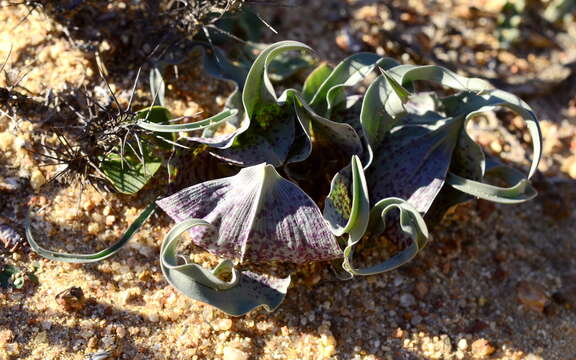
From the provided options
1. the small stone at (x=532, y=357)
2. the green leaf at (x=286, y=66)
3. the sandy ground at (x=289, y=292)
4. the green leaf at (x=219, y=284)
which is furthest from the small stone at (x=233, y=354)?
the green leaf at (x=286, y=66)

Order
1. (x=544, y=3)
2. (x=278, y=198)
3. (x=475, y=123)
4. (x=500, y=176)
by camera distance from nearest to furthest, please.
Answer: (x=278, y=198)
(x=500, y=176)
(x=475, y=123)
(x=544, y=3)

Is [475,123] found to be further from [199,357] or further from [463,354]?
[199,357]

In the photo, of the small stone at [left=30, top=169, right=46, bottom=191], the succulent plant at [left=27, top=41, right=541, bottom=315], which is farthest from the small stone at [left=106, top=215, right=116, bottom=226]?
the small stone at [left=30, top=169, right=46, bottom=191]

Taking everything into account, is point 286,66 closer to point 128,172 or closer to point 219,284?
point 128,172

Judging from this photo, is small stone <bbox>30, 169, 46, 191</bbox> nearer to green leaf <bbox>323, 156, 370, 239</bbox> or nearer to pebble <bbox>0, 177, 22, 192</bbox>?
pebble <bbox>0, 177, 22, 192</bbox>

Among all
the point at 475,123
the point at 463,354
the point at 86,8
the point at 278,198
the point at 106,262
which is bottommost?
the point at 463,354

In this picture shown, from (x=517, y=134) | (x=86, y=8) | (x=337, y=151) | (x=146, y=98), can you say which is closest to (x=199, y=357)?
(x=337, y=151)
